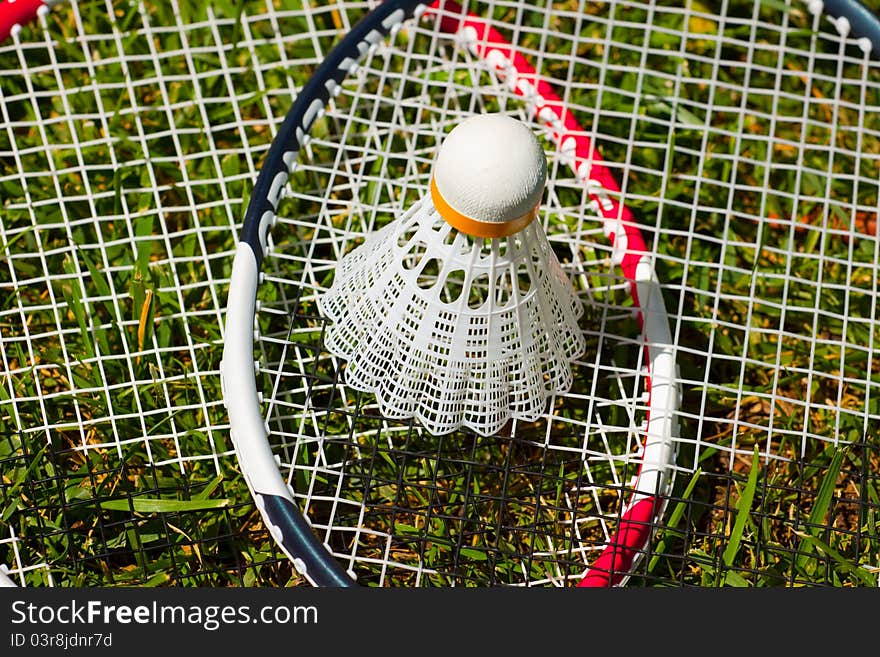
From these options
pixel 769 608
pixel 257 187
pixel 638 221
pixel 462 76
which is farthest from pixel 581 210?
pixel 769 608

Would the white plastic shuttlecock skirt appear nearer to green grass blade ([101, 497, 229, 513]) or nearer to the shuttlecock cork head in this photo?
the shuttlecock cork head

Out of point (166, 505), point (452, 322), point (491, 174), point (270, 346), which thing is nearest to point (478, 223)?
point (491, 174)

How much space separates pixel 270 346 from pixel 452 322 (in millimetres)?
383

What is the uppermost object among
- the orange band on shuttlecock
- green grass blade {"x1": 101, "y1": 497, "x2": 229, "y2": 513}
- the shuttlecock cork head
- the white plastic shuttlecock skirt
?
the shuttlecock cork head

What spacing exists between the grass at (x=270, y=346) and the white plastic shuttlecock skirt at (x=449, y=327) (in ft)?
0.25

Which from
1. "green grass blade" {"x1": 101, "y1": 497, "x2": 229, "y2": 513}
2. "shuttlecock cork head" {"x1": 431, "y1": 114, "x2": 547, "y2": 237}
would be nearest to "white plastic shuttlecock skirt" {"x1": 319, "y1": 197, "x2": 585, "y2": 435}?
"shuttlecock cork head" {"x1": 431, "y1": 114, "x2": 547, "y2": 237}

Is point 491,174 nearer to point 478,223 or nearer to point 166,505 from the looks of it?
point 478,223

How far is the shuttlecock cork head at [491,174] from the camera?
4.78 feet

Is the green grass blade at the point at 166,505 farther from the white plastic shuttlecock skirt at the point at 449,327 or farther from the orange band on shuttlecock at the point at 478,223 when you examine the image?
the orange band on shuttlecock at the point at 478,223

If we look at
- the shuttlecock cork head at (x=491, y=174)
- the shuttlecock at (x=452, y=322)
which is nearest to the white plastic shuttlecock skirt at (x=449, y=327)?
the shuttlecock at (x=452, y=322)

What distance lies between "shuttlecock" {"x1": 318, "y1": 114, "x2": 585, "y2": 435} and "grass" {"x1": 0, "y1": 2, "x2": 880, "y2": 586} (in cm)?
8

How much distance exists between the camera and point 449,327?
5.76ft

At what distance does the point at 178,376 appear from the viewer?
1971 millimetres

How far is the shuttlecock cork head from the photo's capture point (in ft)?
4.78
